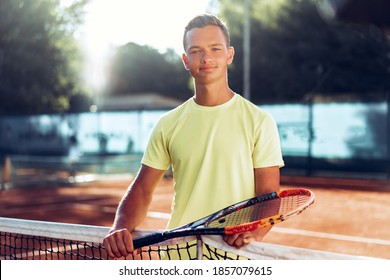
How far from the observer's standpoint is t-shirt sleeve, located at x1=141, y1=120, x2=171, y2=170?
7.43 feet

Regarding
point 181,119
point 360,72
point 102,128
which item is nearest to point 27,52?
point 102,128

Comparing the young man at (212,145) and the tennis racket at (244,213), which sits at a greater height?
the young man at (212,145)

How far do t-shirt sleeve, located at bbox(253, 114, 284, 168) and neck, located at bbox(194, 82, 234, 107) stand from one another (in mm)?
→ 169

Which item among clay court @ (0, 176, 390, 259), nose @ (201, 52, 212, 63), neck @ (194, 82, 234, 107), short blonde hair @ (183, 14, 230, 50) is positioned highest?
short blonde hair @ (183, 14, 230, 50)

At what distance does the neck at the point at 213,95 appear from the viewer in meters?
2.15

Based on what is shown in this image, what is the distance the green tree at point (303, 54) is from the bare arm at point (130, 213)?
22.3 m

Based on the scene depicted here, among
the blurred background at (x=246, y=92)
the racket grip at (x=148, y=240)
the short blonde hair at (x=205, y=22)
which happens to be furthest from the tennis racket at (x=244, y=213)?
the blurred background at (x=246, y=92)

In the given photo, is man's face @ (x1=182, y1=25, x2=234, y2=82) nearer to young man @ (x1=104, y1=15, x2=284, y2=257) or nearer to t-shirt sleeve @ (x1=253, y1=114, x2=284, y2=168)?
young man @ (x1=104, y1=15, x2=284, y2=257)

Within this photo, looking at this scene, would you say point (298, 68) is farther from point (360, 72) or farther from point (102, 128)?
point (102, 128)

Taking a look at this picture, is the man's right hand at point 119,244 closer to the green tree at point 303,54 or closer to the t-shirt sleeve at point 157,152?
the t-shirt sleeve at point 157,152

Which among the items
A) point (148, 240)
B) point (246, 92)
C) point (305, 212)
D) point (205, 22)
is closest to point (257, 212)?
point (148, 240)

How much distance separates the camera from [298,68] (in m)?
29.0

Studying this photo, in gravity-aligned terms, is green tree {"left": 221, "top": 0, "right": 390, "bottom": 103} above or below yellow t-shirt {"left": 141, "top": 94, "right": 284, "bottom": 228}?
above

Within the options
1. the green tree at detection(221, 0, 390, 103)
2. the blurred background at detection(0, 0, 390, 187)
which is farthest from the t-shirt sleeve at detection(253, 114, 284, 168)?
the green tree at detection(221, 0, 390, 103)
